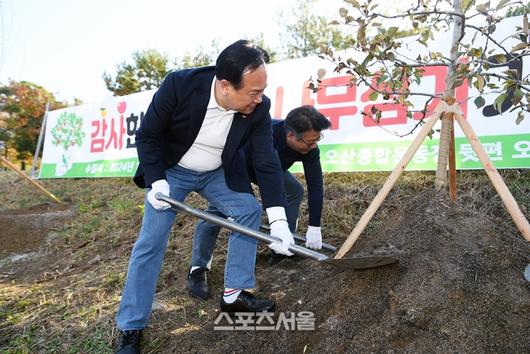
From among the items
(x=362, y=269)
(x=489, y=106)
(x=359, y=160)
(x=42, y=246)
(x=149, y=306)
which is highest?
(x=489, y=106)

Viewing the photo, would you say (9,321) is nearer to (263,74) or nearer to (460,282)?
(263,74)

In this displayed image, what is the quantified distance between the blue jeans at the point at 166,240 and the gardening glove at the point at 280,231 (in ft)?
0.34

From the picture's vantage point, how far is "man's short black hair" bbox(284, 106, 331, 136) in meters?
2.53

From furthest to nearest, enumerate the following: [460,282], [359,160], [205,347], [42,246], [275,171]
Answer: [42,246]
[359,160]
[275,171]
[205,347]
[460,282]

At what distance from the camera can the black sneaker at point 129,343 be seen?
6.38 ft

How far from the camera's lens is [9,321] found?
2.53 metres

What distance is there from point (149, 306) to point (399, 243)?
51.5 inches

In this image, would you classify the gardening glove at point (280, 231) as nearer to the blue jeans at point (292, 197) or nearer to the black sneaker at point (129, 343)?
the black sneaker at point (129, 343)

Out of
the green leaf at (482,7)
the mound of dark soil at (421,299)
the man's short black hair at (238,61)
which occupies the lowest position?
the mound of dark soil at (421,299)

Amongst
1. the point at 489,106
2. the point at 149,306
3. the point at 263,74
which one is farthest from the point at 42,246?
the point at 489,106

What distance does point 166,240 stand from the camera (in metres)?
2.03

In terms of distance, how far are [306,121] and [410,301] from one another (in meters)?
1.26

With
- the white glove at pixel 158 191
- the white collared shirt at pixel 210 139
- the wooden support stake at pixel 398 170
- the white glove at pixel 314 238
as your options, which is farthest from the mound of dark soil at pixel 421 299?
the white collared shirt at pixel 210 139

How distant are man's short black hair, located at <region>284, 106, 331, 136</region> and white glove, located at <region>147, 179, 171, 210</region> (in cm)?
98
